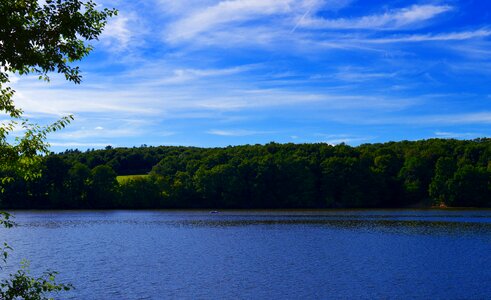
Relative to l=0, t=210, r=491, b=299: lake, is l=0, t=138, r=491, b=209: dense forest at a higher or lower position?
higher

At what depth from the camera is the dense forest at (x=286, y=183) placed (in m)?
155

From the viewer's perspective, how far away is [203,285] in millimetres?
36531

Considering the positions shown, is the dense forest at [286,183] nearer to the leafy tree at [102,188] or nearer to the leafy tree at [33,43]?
the leafy tree at [102,188]

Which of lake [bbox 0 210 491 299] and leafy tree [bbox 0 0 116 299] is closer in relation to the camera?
leafy tree [bbox 0 0 116 299]

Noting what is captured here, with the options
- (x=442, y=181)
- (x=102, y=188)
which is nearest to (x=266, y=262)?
(x=102, y=188)

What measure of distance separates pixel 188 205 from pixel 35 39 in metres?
155

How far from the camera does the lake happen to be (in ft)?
113

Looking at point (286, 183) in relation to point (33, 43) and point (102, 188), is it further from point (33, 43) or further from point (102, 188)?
point (33, 43)

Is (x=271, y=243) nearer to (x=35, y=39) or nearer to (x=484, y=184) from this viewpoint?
(x=35, y=39)

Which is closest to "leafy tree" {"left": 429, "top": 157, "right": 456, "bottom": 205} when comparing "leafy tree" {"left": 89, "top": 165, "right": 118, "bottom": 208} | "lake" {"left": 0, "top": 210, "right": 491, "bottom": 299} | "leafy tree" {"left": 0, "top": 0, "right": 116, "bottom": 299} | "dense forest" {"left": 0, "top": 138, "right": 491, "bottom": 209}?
"dense forest" {"left": 0, "top": 138, "right": 491, "bottom": 209}

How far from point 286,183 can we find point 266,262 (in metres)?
119

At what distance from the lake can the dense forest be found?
80.0m

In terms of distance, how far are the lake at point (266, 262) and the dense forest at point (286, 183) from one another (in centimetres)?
8000

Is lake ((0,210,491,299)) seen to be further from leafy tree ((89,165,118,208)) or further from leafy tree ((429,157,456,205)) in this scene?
leafy tree ((429,157,456,205))
